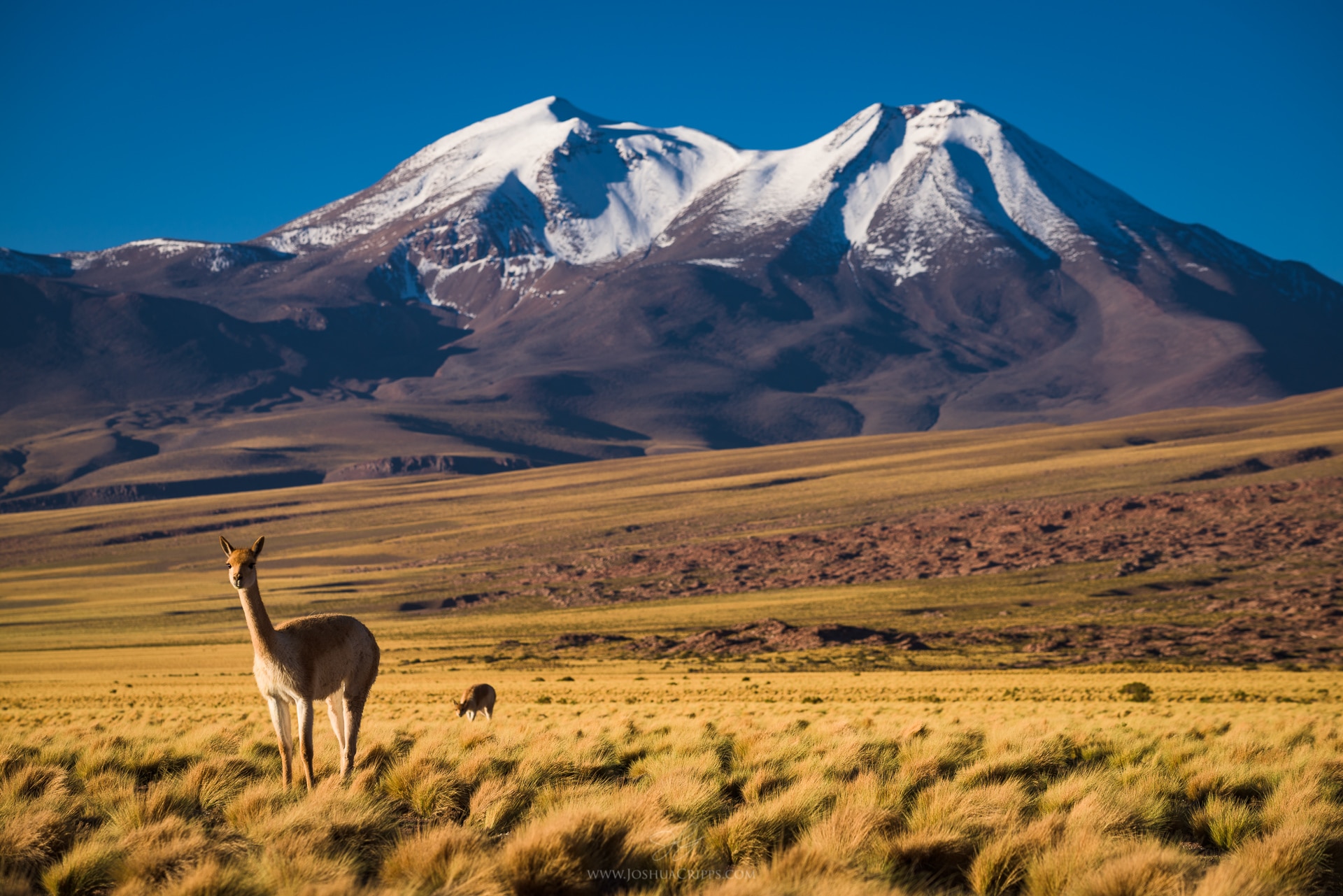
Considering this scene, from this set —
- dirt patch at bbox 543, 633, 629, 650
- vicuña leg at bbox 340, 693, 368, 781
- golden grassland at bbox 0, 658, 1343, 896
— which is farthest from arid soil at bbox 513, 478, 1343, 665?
vicuña leg at bbox 340, 693, 368, 781

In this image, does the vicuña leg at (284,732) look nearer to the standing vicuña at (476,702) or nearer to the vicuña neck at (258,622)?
the vicuña neck at (258,622)

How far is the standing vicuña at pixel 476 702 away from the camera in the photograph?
19.7 metres

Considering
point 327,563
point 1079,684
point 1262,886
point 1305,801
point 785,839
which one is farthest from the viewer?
point 327,563

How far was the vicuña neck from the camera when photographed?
9430 mm

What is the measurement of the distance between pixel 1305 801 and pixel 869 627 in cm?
4647

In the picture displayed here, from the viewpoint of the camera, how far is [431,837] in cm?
692

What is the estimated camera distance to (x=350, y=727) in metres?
10.5

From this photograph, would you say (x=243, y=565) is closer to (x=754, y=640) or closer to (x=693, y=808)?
(x=693, y=808)

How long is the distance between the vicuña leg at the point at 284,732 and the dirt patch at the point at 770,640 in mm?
38167

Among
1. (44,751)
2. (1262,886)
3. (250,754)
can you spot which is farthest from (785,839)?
(44,751)

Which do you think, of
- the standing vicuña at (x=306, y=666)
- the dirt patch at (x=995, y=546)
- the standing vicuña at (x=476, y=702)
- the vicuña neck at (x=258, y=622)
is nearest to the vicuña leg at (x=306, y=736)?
the standing vicuña at (x=306, y=666)

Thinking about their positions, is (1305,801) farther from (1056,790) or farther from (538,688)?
(538,688)

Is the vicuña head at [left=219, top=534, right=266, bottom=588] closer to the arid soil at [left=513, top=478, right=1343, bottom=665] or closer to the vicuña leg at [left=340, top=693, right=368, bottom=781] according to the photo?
the vicuña leg at [left=340, top=693, right=368, bottom=781]

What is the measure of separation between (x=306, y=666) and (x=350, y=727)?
3.42 ft
